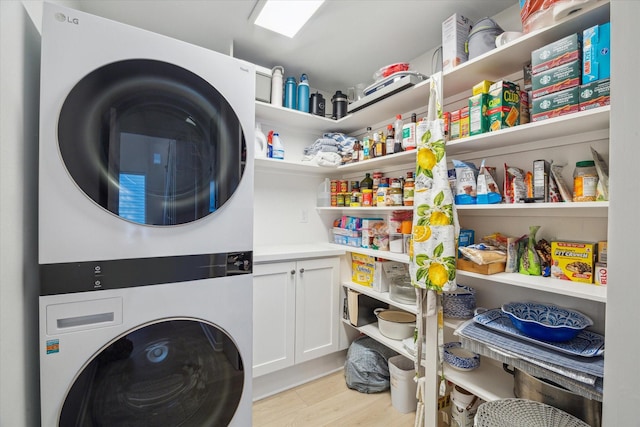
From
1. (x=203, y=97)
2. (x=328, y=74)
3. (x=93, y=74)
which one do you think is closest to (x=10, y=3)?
(x=93, y=74)

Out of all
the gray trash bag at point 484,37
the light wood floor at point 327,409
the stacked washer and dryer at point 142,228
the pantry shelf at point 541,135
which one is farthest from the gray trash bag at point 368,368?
the gray trash bag at point 484,37

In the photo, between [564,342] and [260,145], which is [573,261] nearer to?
[564,342]

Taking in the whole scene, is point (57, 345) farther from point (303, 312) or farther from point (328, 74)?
point (328, 74)

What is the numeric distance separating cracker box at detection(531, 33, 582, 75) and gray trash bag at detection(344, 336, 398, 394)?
191 centimetres

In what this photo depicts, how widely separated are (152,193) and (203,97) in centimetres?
42

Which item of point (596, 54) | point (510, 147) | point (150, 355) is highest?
point (596, 54)

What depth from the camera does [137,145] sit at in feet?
3.03

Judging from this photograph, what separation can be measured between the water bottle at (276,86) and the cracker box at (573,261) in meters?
1.86

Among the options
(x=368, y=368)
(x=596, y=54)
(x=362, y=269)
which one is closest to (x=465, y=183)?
(x=596, y=54)

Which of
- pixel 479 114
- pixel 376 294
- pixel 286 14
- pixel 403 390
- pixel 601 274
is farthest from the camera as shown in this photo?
pixel 376 294

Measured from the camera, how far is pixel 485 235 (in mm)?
1516

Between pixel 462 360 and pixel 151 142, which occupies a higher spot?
pixel 151 142

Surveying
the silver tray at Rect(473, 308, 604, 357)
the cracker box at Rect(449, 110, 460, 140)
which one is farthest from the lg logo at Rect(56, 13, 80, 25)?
the silver tray at Rect(473, 308, 604, 357)

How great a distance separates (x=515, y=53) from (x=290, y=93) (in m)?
1.42
